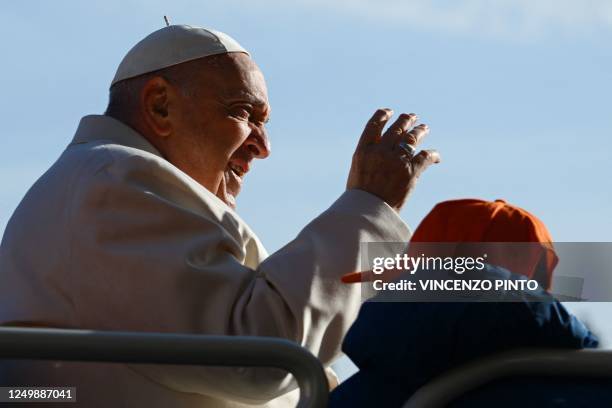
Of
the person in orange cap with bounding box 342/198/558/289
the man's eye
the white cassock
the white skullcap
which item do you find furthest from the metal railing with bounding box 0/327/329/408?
the white skullcap

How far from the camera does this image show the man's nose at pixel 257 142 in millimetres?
4625

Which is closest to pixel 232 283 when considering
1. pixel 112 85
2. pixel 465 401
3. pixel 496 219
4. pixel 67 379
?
pixel 67 379

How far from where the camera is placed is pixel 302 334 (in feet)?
11.8

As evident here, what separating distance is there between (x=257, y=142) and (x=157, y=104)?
371mm

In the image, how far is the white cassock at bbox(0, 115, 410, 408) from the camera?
3521 millimetres

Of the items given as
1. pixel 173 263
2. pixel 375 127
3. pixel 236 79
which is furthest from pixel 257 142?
pixel 173 263

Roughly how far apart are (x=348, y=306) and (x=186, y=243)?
0.50 meters

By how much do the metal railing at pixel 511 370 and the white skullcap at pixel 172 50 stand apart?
242cm

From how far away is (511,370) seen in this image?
102 inches

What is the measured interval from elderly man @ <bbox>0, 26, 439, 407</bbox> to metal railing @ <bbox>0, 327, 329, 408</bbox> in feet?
2.61

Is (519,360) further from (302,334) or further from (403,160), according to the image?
(403,160)

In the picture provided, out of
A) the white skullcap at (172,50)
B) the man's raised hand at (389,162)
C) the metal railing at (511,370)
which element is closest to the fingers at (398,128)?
the man's raised hand at (389,162)

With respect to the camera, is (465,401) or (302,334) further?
(302,334)

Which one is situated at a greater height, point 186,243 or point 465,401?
point 186,243
